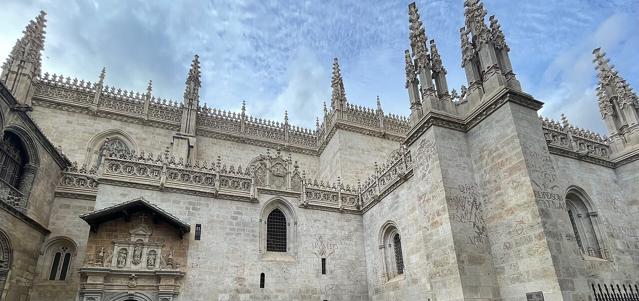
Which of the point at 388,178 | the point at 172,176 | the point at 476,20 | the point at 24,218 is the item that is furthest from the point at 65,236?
the point at 476,20

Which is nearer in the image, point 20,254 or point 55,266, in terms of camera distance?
point 20,254

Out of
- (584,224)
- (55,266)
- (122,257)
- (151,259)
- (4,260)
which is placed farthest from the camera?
(55,266)

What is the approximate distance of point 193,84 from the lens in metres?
25.1

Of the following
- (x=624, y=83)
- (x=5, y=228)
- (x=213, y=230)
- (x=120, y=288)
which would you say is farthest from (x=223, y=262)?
(x=624, y=83)

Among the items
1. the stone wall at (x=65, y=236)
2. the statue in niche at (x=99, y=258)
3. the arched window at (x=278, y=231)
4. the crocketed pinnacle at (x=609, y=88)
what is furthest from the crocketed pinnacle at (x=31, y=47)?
the crocketed pinnacle at (x=609, y=88)

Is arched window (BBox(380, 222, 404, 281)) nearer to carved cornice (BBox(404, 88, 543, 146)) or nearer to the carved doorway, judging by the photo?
carved cornice (BBox(404, 88, 543, 146))

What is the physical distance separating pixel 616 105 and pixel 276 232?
1626cm

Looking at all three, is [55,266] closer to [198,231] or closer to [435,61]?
[198,231]

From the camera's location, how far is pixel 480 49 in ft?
42.4

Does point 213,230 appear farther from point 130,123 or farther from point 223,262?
point 130,123

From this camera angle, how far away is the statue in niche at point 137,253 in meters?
13.8

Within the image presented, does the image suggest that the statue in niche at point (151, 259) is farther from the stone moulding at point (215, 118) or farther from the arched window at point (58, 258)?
the stone moulding at point (215, 118)

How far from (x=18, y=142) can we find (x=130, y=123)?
344 inches

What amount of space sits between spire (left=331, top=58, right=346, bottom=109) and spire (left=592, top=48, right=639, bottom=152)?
1446 centimetres
